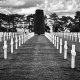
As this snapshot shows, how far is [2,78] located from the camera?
7.93m

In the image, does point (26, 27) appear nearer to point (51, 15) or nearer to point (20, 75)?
point (51, 15)

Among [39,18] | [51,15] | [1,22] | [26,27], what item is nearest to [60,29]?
[51,15]

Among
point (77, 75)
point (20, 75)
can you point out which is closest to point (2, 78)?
point (20, 75)

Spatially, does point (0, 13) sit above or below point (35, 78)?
above

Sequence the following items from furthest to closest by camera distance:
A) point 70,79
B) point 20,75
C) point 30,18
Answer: point 30,18
point 20,75
point 70,79

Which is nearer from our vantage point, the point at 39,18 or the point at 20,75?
the point at 20,75

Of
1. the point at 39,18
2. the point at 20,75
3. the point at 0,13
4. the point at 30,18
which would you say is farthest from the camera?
the point at 30,18

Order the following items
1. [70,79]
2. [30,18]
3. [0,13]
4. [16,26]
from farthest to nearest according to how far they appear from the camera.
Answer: [30,18], [16,26], [0,13], [70,79]

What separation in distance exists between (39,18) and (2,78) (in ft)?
284

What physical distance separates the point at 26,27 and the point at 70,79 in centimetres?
16148

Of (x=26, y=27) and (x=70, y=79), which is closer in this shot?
(x=70, y=79)

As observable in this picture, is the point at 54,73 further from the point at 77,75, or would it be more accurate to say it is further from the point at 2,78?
the point at 2,78

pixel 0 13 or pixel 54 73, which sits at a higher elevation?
pixel 0 13

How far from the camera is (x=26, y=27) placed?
16875 centimetres
